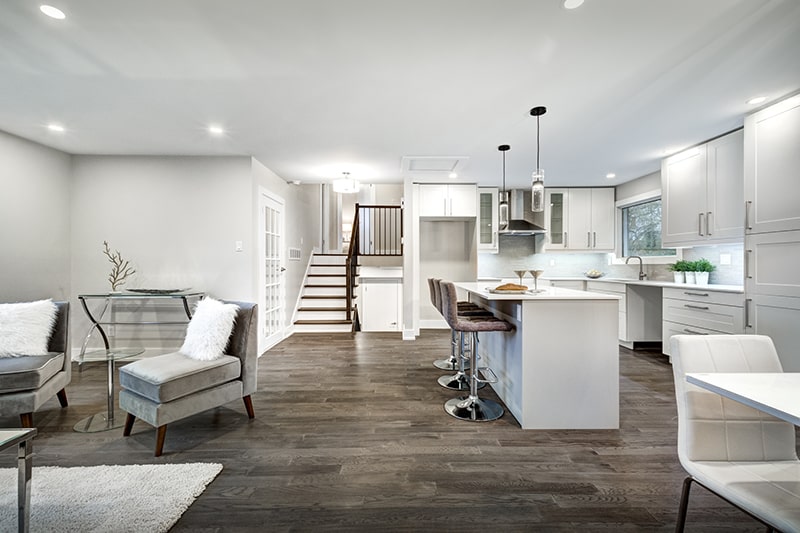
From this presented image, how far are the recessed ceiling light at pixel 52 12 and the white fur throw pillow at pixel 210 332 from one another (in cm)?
188

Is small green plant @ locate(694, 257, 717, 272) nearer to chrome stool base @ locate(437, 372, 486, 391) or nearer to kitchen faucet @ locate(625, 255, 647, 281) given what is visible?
kitchen faucet @ locate(625, 255, 647, 281)

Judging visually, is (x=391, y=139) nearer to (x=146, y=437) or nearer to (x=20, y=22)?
(x=20, y=22)

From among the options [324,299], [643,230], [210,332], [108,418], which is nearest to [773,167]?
[643,230]

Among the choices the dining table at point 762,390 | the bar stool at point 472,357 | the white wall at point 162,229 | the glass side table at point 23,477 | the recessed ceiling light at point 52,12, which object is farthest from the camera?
the white wall at point 162,229

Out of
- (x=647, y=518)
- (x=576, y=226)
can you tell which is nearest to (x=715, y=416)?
(x=647, y=518)

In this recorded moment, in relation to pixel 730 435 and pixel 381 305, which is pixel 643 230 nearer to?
pixel 381 305

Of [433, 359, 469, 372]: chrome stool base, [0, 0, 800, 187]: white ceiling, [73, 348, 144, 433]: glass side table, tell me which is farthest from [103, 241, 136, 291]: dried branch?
[433, 359, 469, 372]: chrome stool base

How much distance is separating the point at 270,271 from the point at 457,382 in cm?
307

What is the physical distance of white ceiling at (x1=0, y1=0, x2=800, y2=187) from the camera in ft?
5.87

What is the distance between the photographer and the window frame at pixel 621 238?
4.73 metres

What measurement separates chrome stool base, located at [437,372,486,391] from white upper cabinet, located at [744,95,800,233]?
9.26 ft

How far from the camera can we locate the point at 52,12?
5.78 feet

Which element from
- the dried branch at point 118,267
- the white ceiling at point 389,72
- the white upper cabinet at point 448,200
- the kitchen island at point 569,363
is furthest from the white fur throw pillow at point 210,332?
the white upper cabinet at point 448,200

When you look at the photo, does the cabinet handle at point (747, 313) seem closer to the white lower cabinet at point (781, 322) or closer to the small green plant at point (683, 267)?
the white lower cabinet at point (781, 322)
